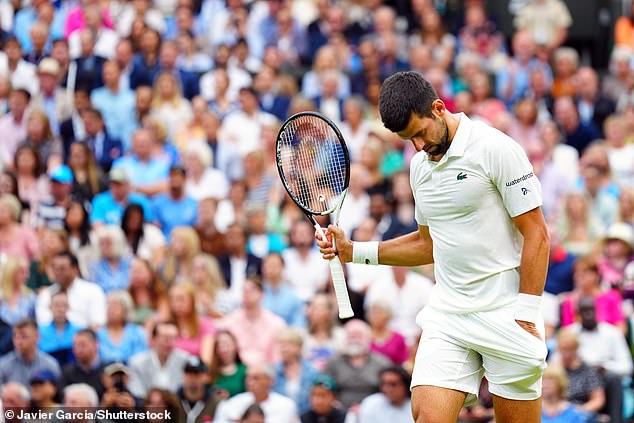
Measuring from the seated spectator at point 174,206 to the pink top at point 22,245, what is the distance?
4.15ft

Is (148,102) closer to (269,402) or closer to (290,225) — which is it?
(290,225)

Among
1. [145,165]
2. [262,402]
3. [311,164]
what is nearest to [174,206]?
[145,165]

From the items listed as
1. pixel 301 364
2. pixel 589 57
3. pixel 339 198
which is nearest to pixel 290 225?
pixel 301 364

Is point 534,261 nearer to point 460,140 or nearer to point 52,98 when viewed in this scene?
point 460,140

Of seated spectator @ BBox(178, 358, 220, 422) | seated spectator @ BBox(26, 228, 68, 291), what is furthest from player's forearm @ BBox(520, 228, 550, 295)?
seated spectator @ BBox(26, 228, 68, 291)

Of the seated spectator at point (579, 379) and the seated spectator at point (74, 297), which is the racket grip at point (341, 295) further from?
the seated spectator at point (74, 297)

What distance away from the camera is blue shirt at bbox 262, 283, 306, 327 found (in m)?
10.8

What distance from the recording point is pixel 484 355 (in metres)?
5.89

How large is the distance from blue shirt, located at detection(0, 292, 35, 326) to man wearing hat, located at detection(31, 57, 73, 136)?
10.5 feet

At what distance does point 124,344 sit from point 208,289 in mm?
984

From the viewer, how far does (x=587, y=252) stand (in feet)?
36.7

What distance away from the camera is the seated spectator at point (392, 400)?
911cm

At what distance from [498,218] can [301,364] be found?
14.3 ft

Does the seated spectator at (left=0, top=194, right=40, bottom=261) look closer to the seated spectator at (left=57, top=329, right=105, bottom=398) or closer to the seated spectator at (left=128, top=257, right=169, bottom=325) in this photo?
the seated spectator at (left=128, top=257, right=169, bottom=325)
